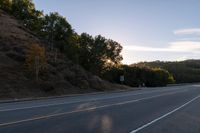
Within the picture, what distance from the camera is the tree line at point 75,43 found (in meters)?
75.0

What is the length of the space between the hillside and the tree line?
4.35 meters

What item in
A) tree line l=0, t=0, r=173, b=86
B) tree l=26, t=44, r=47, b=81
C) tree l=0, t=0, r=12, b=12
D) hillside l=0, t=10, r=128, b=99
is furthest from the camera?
tree l=0, t=0, r=12, b=12

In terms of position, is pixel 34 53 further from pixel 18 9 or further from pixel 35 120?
pixel 18 9

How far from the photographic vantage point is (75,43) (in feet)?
250

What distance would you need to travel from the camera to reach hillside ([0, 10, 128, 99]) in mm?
43531

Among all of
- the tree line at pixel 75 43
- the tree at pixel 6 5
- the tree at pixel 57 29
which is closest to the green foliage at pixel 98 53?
the tree line at pixel 75 43

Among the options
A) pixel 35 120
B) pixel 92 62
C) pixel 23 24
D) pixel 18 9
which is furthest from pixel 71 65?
pixel 35 120

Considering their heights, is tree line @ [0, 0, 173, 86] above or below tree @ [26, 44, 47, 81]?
above

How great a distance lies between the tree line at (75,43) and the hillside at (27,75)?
171 inches

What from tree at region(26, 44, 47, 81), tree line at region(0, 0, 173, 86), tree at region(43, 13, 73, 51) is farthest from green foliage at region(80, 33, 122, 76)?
tree at region(26, 44, 47, 81)

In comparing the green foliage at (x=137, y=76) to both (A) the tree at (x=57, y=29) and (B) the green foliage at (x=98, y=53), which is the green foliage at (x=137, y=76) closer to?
(B) the green foliage at (x=98, y=53)

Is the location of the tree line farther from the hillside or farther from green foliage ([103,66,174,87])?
the hillside

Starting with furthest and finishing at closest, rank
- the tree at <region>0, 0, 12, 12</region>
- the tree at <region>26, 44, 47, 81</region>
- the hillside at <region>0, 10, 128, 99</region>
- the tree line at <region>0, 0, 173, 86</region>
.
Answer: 1. the tree at <region>0, 0, 12, 12</region>
2. the tree line at <region>0, 0, 173, 86</region>
3. the tree at <region>26, 44, 47, 81</region>
4. the hillside at <region>0, 10, 128, 99</region>

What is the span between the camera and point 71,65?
208ft
